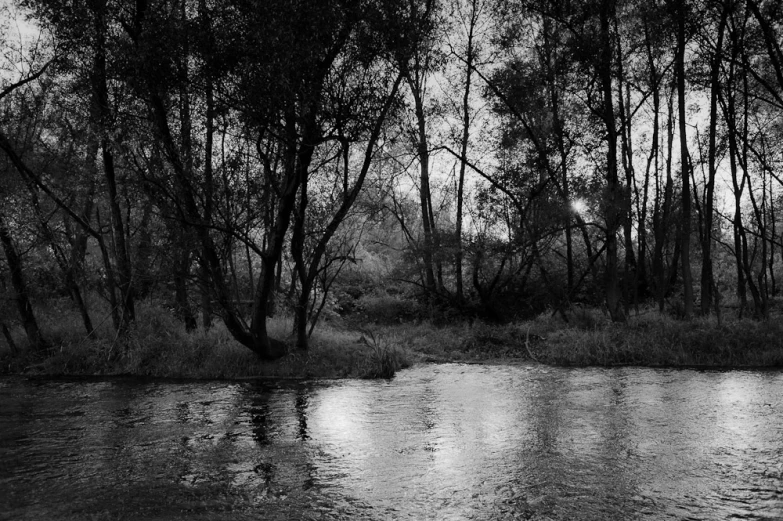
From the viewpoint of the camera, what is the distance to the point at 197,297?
59.2 feet

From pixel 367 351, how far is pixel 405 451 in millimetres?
8473

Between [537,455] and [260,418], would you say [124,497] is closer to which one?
[260,418]

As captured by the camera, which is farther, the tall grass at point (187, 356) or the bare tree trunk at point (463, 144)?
the bare tree trunk at point (463, 144)

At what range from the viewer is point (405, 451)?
8305mm

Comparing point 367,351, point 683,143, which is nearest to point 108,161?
point 367,351

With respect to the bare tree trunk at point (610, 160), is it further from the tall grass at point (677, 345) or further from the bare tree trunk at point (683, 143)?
the tall grass at point (677, 345)

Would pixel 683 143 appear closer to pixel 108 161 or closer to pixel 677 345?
pixel 677 345

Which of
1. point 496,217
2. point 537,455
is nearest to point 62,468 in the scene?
point 537,455

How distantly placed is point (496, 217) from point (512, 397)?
440 inches

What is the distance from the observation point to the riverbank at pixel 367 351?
15.8 metres

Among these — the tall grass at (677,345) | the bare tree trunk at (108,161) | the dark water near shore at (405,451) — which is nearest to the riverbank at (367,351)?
the tall grass at (677,345)

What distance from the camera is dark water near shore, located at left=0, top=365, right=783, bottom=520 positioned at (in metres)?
6.18

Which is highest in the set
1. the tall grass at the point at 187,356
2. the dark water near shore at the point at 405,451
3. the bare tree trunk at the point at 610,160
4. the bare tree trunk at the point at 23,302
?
the bare tree trunk at the point at 610,160

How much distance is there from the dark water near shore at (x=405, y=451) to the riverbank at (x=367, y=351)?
200 cm
